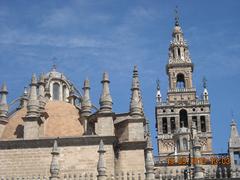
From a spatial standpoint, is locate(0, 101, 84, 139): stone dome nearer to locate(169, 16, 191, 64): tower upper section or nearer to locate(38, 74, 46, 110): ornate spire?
locate(38, 74, 46, 110): ornate spire

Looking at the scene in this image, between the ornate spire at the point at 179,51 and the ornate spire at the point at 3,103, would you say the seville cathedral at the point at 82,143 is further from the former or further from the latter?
the ornate spire at the point at 179,51

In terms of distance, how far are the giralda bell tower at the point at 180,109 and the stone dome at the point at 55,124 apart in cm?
3067

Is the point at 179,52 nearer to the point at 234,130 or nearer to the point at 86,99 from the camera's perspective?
the point at 234,130

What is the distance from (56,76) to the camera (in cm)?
3791

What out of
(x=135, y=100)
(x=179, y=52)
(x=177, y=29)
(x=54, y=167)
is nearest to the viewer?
(x=54, y=167)

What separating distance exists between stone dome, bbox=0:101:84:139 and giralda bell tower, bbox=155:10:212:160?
101 feet

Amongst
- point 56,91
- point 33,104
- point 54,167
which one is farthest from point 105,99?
point 56,91

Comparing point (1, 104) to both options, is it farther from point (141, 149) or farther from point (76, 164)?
point (141, 149)

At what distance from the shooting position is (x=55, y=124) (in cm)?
3173

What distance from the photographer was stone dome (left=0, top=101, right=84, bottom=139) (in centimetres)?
3116

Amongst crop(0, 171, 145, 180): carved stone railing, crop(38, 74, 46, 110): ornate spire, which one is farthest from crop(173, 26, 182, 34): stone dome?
crop(0, 171, 145, 180): carved stone railing

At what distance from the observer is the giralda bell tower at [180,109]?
64625mm

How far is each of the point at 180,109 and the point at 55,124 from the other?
3701cm

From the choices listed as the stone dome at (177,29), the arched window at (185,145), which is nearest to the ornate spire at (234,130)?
the arched window at (185,145)
